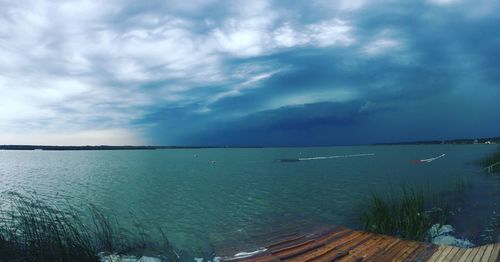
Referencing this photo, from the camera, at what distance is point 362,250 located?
11.1m

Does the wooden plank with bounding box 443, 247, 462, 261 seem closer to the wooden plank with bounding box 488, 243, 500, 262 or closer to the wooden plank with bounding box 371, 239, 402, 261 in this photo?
the wooden plank with bounding box 488, 243, 500, 262

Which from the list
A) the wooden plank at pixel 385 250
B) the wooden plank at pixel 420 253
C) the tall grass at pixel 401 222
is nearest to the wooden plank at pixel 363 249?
the wooden plank at pixel 385 250

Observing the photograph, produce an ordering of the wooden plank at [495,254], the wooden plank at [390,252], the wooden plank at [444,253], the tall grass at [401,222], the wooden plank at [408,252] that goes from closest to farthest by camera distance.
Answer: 1. the wooden plank at [495,254]
2. the wooden plank at [444,253]
3. the wooden plank at [408,252]
4. the wooden plank at [390,252]
5. the tall grass at [401,222]

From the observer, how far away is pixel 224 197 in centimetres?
2905

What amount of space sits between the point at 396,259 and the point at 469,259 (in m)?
1.93

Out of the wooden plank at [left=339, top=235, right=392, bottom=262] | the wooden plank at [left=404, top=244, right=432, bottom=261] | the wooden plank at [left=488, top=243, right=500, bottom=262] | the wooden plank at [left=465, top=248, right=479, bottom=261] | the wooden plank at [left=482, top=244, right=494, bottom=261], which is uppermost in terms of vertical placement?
the wooden plank at [left=488, top=243, right=500, bottom=262]

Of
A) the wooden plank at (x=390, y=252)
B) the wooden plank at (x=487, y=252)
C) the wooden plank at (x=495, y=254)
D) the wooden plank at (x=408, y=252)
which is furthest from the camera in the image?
the wooden plank at (x=390, y=252)

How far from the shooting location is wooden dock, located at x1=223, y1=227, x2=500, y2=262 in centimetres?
943

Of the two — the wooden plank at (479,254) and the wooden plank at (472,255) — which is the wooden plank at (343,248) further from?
the wooden plank at (479,254)

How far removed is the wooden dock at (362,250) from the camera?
9430 millimetres

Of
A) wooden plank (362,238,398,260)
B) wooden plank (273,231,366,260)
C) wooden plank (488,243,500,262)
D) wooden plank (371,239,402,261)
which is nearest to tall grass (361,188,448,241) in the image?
wooden plank (273,231,366,260)

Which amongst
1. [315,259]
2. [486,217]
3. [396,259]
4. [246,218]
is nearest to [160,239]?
[246,218]

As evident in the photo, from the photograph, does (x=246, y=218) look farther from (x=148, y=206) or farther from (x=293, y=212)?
(x=148, y=206)

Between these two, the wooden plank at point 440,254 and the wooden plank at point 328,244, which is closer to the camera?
the wooden plank at point 440,254
